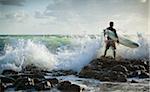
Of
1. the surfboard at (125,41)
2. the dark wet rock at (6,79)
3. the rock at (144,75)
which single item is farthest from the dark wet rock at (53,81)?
the rock at (144,75)

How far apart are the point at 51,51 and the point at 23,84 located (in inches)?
16.2

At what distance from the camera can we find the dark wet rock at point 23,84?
9.72 ft

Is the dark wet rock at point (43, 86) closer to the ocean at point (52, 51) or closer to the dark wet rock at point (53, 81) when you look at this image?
the dark wet rock at point (53, 81)

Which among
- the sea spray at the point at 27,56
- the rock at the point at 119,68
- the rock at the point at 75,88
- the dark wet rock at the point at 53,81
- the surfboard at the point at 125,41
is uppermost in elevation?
the surfboard at the point at 125,41

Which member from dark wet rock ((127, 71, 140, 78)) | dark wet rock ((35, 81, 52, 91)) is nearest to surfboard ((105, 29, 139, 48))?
dark wet rock ((127, 71, 140, 78))

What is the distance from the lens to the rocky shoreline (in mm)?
2967

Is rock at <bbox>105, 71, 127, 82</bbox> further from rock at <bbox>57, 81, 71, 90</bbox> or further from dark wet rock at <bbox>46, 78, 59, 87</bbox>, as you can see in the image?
dark wet rock at <bbox>46, 78, 59, 87</bbox>

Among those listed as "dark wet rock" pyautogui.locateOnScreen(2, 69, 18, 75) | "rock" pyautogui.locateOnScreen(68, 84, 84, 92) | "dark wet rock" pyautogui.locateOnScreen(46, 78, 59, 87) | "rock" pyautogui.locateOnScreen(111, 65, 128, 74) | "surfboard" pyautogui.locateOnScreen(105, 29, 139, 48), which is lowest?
"rock" pyautogui.locateOnScreen(68, 84, 84, 92)

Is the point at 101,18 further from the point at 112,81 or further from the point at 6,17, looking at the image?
the point at 6,17

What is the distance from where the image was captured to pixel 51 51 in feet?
9.96

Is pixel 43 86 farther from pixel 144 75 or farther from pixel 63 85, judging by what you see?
pixel 144 75

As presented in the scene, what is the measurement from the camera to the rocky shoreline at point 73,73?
9.73 feet

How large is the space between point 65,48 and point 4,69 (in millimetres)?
620

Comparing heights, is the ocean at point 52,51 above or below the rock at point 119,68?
above
